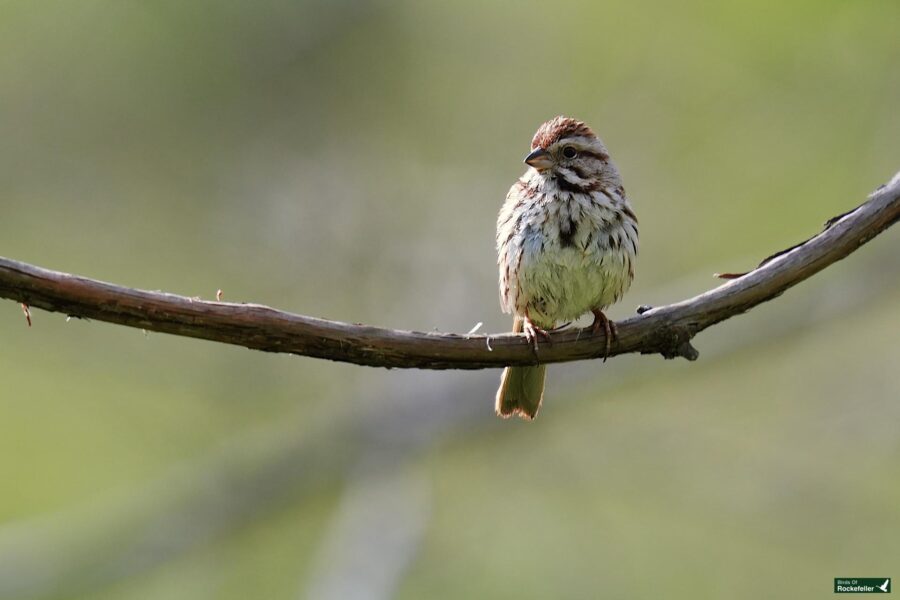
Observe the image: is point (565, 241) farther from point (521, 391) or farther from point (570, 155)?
point (521, 391)

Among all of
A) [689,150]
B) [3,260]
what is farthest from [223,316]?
[689,150]

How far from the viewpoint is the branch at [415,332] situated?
3494 millimetres

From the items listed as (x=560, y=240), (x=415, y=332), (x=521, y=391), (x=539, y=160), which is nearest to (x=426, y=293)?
(x=521, y=391)

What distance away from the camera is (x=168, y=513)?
10.3 metres

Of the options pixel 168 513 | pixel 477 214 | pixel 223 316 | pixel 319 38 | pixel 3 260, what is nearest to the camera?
pixel 3 260

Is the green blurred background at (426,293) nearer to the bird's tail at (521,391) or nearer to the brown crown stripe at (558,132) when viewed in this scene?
the bird's tail at (521,391)

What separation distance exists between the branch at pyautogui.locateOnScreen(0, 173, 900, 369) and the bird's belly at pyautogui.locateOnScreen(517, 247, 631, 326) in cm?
61

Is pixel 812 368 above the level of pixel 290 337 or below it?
above

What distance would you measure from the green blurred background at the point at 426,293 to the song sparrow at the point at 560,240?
15.3ft

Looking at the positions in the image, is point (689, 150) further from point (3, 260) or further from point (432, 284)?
point (3, 260)

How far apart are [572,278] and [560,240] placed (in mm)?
185

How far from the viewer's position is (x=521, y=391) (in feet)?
18.6

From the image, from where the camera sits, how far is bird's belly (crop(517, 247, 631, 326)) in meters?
5.25

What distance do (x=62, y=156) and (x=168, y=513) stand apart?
3726 mm
